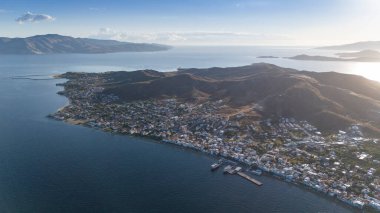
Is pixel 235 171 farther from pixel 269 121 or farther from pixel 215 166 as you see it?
pixel 269 121

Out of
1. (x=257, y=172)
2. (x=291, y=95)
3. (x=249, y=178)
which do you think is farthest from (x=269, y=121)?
(x=249, y=178)

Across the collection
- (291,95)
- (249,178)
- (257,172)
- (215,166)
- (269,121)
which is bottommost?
(249,178)

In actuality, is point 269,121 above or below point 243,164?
above

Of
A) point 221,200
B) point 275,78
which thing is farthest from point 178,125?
point 275,78

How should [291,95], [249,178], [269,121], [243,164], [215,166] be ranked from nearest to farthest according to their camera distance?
[249,178] → [215,166] → [243,164] → [269,121] → [291,95]

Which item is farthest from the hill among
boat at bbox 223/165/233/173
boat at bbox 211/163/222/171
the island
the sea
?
the sea

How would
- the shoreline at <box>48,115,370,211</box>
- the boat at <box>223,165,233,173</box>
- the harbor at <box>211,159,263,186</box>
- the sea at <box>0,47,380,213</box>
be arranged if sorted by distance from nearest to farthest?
the sea at <box>0,47,380,213</box>, the shoreline at <box>48,115,370,211</box>, the harbor at <box>211,159,263,186</box>, the boat at <box>223,165,233,173</box>

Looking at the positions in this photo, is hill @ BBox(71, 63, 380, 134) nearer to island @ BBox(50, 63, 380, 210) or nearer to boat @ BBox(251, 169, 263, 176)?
island @ BBox(50, 63, 380, 210)

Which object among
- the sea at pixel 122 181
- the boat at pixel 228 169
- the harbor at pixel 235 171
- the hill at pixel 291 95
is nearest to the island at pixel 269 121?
the hill at pixel 291 95
